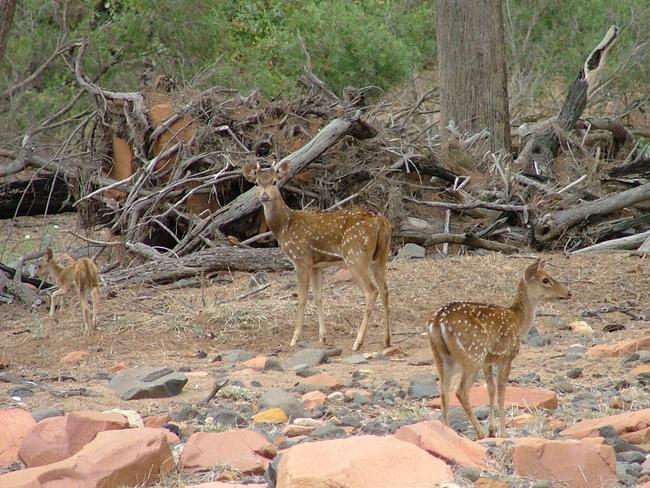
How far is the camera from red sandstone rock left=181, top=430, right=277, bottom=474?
21.6 ft

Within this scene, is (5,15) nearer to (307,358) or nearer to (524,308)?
(307,358)

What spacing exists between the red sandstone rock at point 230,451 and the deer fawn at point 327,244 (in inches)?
182

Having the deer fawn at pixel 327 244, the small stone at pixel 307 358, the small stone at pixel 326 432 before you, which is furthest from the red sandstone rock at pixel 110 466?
the deer fawn at pixel 327 244

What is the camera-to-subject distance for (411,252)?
1505cm

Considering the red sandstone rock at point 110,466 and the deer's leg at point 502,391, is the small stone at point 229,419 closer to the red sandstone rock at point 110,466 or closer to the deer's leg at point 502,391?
the red sandstone rock at point 110,466

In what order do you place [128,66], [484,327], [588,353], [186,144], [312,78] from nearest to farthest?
[484,327]
[588,353]
[186,144]
[312,78]
[128,66]

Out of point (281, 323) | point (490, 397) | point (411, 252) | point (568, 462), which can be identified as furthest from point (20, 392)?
point (411, 252)

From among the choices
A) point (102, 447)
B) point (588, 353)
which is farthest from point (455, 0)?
point (102, 447)

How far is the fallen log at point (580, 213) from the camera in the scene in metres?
15.1

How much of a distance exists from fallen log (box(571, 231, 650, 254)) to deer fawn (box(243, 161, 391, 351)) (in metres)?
4.06

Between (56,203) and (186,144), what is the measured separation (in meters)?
2.70

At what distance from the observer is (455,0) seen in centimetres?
1964

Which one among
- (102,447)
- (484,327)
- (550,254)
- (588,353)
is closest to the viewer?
(102,447)

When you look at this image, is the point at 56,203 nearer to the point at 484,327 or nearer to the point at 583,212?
the point at 583,212
